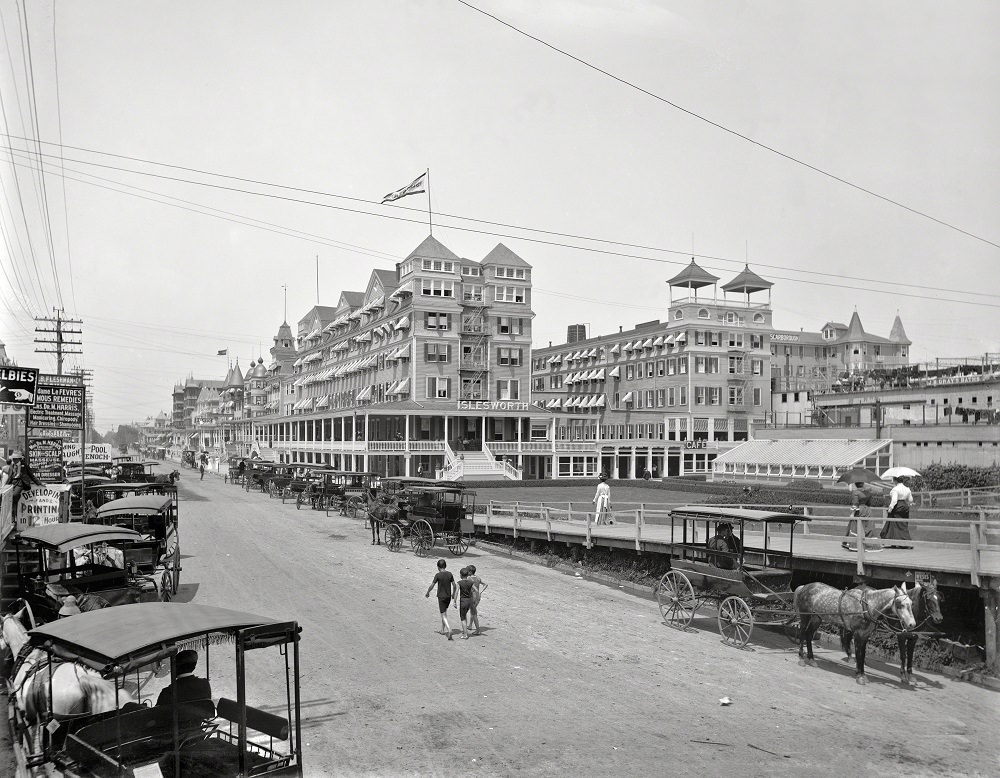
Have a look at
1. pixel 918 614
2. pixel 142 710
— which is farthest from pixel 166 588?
pixel 918 614

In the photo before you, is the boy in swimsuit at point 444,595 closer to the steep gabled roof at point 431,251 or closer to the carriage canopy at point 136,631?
the carriage canopy at point 136,631

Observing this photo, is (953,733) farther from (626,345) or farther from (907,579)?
(626,345)

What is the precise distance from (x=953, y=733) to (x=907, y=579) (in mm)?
4607

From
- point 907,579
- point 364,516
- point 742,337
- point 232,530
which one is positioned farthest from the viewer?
point 742,337

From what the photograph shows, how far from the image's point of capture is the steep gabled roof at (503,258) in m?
67.6

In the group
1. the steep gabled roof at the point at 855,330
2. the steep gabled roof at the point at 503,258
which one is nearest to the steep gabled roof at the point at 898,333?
the steep gabled roof at the point at 855,330

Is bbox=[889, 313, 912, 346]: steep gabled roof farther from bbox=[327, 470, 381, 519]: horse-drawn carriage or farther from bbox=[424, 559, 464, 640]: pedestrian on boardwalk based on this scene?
bbox=[424, 559, 464, 640]: pedestrian on boardwalk

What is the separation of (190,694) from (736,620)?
9877 mm

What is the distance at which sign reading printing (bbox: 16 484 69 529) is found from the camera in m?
19.7

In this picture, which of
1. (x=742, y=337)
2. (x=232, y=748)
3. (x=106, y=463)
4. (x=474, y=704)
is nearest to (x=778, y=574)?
(x=474, y=704)

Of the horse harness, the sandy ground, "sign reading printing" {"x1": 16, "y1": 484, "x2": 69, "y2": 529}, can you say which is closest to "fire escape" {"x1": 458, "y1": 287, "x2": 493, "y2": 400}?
"sign reading printing" {"x1": 16, "y1": 484, "x2": 69, "y2": 529}

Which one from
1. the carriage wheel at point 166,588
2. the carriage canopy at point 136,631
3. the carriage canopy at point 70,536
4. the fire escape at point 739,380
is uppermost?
the fire escape at point 739,380

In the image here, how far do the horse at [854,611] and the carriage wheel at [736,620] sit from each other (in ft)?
3.12

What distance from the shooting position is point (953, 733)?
10.2 meters
